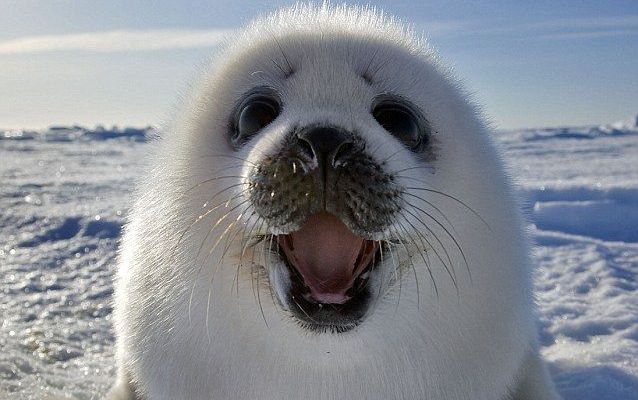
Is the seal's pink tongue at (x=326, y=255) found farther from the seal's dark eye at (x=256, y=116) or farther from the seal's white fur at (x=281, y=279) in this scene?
the seal's dark eye at (x=256, y=116)

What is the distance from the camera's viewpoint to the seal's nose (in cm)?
137

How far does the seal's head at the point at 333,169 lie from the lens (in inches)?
55.5

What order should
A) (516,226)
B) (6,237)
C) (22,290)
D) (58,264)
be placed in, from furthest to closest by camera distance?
(6,237) < (58,264) < (22,290) < (516,226)

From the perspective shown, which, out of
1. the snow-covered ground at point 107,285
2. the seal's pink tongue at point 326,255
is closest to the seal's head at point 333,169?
the seal's pink tongue at point 326,255

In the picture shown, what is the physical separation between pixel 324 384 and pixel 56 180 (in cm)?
903

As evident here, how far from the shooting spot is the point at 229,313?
1657mm

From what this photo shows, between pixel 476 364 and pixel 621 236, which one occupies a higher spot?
pixel 621 236

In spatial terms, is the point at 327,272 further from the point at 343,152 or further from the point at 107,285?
the point at 107,285

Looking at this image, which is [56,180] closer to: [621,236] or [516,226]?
[621,236]

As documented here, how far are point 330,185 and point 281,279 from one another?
0.76 ft

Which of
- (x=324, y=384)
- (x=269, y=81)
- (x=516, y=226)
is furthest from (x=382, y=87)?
(x=324, y=384)

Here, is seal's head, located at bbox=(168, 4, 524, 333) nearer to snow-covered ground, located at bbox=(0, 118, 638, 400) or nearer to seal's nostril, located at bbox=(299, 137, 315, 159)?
seal's nostril, located at bbox=(299, 137, 315, 159)

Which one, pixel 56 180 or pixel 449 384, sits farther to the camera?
pixel 56 180

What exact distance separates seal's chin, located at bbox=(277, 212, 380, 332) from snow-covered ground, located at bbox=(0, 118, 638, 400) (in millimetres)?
994
